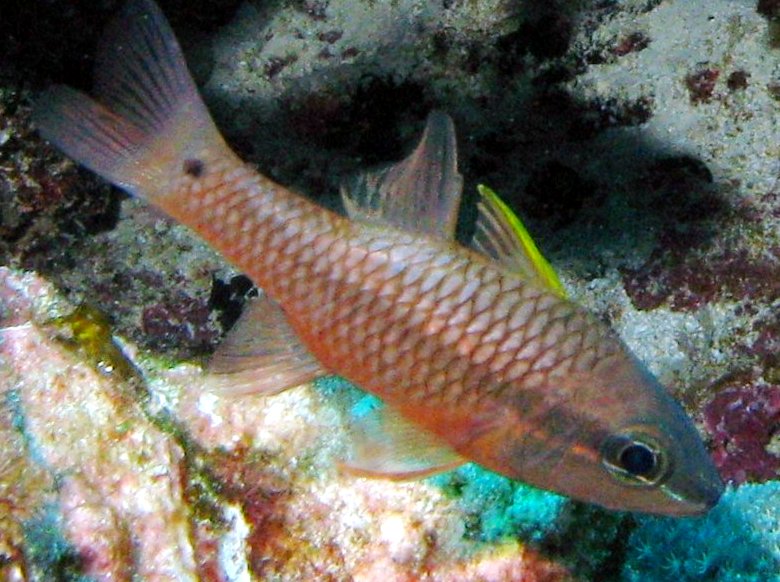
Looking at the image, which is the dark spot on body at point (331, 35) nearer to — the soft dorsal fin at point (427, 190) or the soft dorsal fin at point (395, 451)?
the soft dorsal fin at point (427, 190)

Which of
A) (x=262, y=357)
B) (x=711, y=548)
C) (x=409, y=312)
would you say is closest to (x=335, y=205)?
(x=262, y=357)

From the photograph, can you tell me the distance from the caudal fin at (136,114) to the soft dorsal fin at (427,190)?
677mm

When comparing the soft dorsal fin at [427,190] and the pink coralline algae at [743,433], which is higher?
the soft dorsal fin at [427,190]

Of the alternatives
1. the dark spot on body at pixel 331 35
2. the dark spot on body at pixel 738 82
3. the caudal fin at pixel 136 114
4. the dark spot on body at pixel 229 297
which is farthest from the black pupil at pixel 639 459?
the dark spot on body at pixel 331 35

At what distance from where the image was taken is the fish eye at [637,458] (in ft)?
6.97

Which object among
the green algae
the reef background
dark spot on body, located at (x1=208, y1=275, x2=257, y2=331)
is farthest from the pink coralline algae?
the green algae

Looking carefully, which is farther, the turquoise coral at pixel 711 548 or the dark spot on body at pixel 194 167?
the turquoise coral at pixel 711 548

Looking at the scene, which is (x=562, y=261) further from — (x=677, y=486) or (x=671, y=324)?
(x=677, y=486)

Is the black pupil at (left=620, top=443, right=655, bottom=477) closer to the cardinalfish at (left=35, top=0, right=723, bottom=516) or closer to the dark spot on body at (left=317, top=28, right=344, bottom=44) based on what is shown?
the cardinalfish at (left=35, top=0, right=723, bottom=516)

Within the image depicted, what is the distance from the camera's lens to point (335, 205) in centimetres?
446

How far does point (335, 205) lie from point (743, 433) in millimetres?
2494

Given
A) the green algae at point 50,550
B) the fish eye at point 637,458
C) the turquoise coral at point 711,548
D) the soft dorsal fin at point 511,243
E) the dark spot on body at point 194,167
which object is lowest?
the turquoise coral at point 711,548

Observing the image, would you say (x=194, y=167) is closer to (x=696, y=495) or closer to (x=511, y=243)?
(x=511, y=243)

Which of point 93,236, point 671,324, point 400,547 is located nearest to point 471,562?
point 400,547
